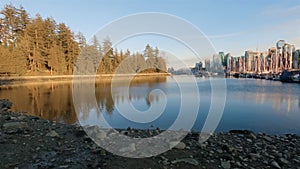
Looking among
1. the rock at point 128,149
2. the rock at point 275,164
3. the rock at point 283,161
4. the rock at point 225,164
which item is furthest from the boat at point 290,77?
the rock at point 128,149

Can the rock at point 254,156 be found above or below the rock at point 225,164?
below

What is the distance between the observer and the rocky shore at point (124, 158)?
427cm

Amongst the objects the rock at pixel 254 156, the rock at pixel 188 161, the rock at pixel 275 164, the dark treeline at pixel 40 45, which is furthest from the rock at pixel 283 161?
the dark treeline at pixel 40 45

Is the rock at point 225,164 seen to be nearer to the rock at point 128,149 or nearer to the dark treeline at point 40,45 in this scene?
the rock at point 128,149

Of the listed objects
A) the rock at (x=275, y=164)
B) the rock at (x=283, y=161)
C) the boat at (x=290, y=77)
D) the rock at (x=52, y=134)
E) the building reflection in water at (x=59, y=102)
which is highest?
the boat at (x=290, y=77)

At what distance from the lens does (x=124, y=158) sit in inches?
176

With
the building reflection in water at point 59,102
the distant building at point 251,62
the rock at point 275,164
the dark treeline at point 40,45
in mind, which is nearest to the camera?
the rock at point 275,164

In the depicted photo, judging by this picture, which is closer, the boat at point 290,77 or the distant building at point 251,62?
the boat at point 290,77

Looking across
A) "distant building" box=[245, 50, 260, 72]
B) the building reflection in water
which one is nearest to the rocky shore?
the building reflection in water

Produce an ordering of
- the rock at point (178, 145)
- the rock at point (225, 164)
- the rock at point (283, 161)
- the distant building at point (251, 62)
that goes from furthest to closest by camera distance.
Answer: the distant building at point (251, 62) < the rock at point (178, 145) < the rock at point (283, 161) < the rock at point (225, 164)

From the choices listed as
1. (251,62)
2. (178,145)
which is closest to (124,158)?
(178,145)

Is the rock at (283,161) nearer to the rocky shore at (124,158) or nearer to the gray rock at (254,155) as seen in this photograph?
the rocky shore at (124,158)

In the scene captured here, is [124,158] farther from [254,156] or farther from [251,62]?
[251,62]

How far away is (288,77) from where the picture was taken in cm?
5097
